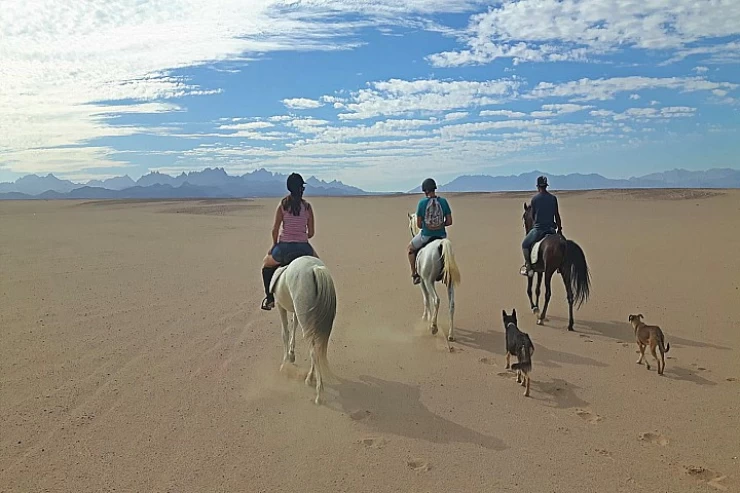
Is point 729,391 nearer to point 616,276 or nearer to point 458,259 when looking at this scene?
point 616,276

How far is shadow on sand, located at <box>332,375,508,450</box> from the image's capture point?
17.9ft

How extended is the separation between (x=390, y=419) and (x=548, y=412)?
5.26 feet

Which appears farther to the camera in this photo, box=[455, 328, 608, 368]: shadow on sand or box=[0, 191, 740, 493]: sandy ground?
box=[455, 328, 608, 368]: shadow on sand

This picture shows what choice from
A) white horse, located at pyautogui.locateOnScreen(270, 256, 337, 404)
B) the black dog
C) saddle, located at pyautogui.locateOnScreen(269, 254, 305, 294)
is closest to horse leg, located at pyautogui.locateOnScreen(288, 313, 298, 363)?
saddle, located at pyautogui.locateOnScreen(269, 254, 305, 294)

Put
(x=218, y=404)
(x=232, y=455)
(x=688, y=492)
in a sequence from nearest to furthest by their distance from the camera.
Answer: (x=688, y=492), (x=232, y=455), (x=218, y=404)

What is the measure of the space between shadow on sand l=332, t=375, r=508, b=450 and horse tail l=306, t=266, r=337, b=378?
1.81ft

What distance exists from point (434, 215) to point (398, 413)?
3.93 m

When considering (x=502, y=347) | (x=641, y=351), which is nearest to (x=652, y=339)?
(x=641, y=351)

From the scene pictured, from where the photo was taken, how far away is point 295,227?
7398 mm

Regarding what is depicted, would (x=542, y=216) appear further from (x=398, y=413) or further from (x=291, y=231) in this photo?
(x=398, y=413)

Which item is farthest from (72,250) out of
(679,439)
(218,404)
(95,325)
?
(679,439)

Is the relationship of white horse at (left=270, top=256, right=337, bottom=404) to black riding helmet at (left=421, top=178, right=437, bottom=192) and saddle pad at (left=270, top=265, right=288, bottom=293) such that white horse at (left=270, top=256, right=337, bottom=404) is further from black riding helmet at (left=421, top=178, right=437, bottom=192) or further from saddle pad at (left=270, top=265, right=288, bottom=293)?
black riding helmet at (left=421, top=178, right=437, bottom=192)

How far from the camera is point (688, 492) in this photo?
4492 millimetres

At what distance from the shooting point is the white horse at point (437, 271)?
8.38 metres
